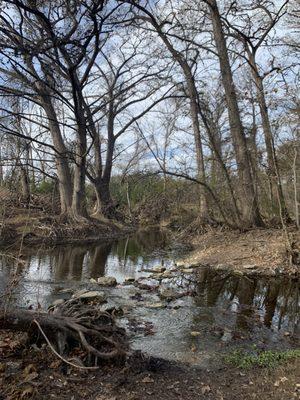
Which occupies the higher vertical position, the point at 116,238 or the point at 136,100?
the point at 136,100

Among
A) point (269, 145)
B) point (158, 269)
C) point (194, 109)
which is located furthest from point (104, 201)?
point (158, 269)

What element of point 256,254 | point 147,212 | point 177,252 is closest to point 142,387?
point 256,254

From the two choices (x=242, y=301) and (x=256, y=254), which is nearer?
(x=242, y=301)

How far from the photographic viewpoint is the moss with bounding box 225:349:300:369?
219 inches

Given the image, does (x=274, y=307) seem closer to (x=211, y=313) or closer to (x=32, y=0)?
(x=211, y=313)

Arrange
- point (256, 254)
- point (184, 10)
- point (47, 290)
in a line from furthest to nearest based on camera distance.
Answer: point (184, 10), point (256, 254), point (47, 290)

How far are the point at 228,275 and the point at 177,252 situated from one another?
15.9 ft

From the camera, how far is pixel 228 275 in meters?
11.5

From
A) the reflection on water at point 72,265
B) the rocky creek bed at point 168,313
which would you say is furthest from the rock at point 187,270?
the reflection on water at point 72,265

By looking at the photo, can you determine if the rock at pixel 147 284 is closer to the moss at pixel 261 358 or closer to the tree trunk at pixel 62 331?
the moss at pixel 261 358

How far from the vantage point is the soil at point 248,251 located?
37.7ft

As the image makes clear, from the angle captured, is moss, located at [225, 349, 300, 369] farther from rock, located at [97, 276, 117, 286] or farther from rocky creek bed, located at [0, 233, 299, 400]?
rock, located at [97, 276, 117, 286]

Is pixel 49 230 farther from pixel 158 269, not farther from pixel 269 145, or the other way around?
pixel 269 145

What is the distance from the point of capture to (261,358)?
5785 millimetres
